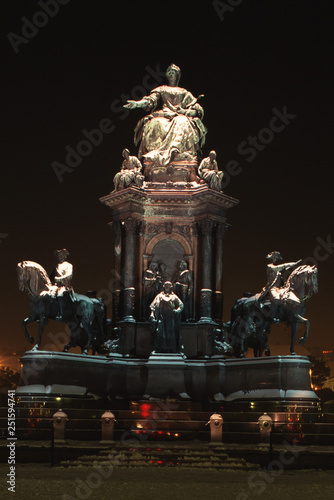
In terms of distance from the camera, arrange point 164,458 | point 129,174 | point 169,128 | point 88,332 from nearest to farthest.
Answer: point 164,458
point 88,332
point 129,174
point 169,128

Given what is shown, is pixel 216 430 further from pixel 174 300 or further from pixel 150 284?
pixel 150 284

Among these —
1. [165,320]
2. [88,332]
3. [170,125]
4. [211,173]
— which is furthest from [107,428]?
[170,125]

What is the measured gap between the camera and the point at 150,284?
28.3 m

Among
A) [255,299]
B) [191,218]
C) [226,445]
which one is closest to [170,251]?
[191,218]

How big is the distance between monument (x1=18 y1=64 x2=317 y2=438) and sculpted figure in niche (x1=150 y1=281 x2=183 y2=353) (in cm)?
3

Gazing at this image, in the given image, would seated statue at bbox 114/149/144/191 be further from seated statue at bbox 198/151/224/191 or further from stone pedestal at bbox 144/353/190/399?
stone pedestal at bbox 144/353/190/399

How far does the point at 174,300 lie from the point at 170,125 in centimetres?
764

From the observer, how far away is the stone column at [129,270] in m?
27.8

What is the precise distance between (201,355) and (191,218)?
5.18 meters

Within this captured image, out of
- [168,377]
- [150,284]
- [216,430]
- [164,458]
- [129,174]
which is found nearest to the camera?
[164,458]

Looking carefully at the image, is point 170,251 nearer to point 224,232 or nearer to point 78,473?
point 224,232

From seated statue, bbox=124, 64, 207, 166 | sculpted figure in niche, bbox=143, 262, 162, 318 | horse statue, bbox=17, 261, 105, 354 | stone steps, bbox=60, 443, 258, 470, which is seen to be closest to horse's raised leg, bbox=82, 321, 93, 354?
horse statue, bbox=17, 261, 105, 354

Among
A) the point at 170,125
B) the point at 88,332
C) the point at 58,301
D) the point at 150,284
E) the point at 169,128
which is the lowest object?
the point at 88,332

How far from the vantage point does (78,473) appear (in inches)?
651
